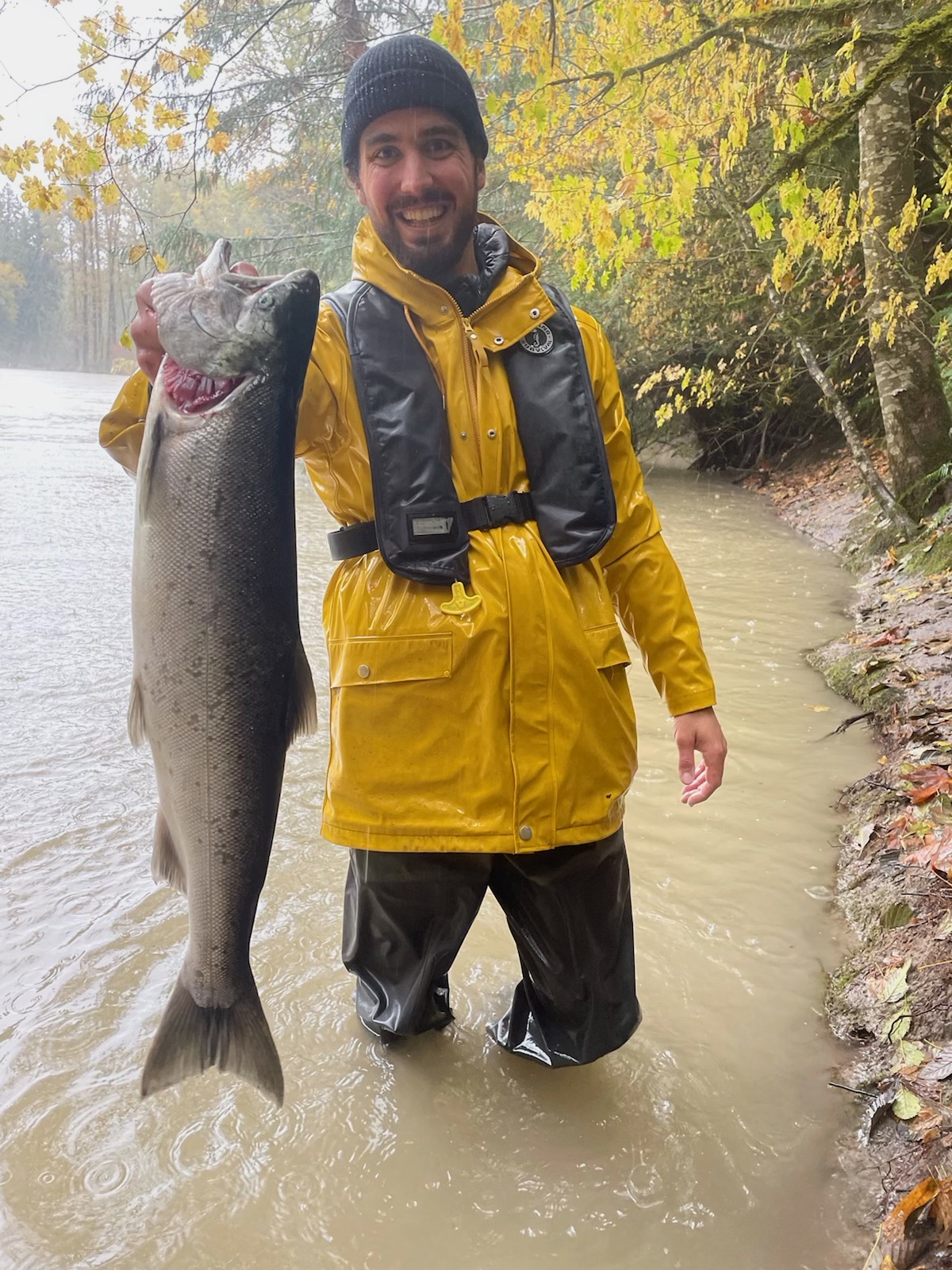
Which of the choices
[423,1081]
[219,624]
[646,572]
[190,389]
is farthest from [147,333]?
[423,1081]

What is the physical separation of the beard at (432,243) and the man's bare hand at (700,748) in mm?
1318

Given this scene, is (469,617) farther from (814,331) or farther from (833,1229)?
(814,331)

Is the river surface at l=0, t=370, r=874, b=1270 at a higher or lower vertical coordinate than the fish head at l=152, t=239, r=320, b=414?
lower

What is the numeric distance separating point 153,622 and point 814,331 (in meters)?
11.4

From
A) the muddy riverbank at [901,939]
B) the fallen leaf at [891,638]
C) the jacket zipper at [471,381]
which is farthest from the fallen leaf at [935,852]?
the fallen leaf at [891,638]

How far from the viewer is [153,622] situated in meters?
1.87

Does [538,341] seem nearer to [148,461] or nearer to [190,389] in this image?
[190,389]

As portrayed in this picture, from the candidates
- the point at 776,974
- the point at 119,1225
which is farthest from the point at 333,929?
the point at 776,974

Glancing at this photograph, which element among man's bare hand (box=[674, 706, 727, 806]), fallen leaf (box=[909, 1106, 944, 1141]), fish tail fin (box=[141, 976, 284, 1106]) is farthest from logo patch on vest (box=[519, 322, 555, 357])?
fallen leaf (box=[909, 1106, 944, 1141])

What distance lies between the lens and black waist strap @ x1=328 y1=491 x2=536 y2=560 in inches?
84.6

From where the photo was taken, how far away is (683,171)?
15.1ft

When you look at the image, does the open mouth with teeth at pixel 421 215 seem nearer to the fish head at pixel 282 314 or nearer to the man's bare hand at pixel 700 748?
the fish head at pixel 282 314

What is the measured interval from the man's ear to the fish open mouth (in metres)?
0.75

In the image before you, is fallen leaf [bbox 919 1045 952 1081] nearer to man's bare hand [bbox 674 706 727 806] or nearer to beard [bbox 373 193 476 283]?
man's bare hand [bbox 674 706 727 806]
